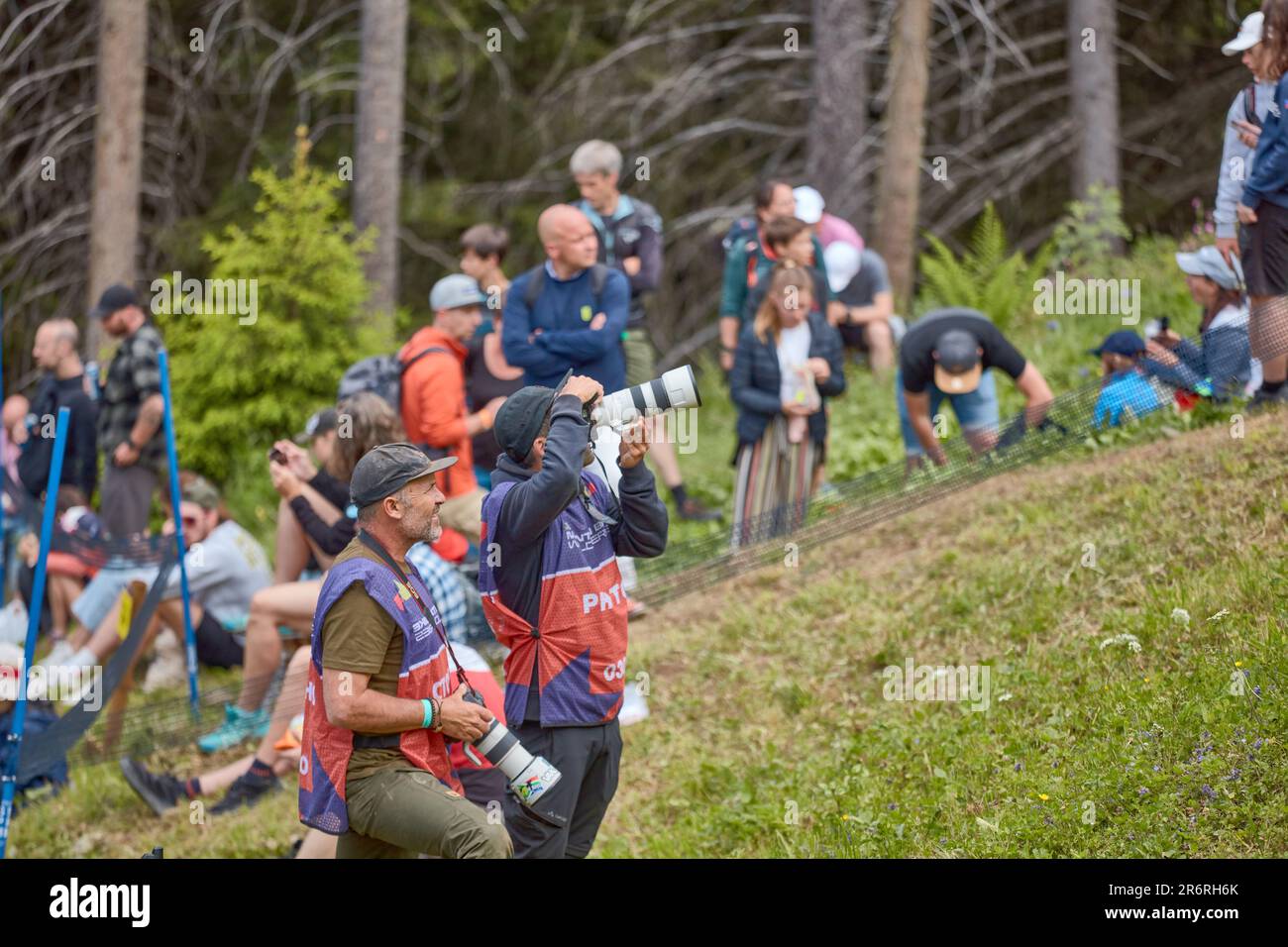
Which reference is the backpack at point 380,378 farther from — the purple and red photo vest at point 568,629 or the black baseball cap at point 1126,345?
the black baseball cap at point 1126,345

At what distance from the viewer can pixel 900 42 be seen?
40.4ft

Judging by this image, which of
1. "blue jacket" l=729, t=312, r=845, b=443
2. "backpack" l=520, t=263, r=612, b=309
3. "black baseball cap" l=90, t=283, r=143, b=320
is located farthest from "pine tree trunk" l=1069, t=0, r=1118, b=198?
"black baseball cap" l=90, t=283, r=143, b=320

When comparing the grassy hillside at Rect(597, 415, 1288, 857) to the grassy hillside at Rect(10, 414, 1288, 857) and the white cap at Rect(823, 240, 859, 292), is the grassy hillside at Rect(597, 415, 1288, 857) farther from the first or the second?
the white cap at Rect(823, 240, 859, 292)

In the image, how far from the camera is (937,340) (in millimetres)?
8516

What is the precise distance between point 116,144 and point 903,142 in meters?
6.63

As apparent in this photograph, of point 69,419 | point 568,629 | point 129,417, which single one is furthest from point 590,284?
point 69,419

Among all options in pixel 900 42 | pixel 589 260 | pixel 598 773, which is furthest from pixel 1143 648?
pixel 900 42

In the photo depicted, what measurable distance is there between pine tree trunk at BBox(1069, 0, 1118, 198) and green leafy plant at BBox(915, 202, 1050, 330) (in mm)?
1252

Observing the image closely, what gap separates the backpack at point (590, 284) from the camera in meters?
8.11

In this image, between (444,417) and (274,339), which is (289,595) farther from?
(274,339)

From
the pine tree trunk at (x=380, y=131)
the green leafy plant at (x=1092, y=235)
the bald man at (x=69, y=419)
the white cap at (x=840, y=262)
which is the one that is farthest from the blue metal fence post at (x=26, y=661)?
the green leafy plant at (x=1092, y=235)

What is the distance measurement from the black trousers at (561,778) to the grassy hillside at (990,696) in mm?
1118

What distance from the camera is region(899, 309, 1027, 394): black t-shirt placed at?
846 cm
